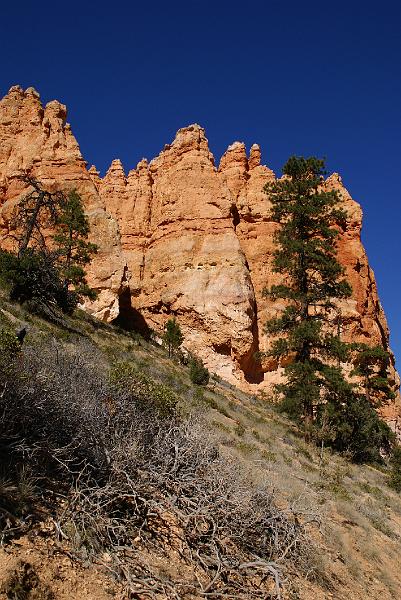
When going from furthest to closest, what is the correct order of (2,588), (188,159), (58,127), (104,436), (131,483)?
1. (188,159)
2. (58,127)
3. (104,436)
4. (131,483)
5. (2,588)

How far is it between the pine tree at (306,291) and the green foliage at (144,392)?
413 inches

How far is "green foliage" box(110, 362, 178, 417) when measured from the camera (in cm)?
834

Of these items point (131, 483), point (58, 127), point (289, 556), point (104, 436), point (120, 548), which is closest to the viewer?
point (120, 548)

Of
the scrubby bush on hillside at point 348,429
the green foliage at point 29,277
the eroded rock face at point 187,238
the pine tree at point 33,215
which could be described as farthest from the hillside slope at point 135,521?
the eroded rock face at point 187,238

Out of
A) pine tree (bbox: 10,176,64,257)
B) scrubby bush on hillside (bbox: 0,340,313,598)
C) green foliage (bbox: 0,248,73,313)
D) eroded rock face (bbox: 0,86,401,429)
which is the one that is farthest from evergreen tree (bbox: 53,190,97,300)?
scrubby bush on hillside (bbox: 0,340,313,598)

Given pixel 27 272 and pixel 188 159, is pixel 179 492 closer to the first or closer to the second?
pixel 27 272

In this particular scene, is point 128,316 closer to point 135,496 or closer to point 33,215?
point 33,215

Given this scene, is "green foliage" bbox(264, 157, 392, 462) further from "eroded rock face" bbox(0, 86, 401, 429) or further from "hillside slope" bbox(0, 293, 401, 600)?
"eroded rock face" bbox(0, 86, 401, 429)

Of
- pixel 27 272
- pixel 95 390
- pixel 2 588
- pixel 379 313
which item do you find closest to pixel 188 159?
pixel 379 313

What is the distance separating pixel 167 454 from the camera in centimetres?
573

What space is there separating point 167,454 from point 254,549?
4.95ft

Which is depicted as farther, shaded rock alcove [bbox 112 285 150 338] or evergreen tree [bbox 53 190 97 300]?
shaded rock alcove [bbox 112 285 150 338]

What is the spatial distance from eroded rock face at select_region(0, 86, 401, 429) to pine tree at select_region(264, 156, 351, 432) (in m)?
15.7

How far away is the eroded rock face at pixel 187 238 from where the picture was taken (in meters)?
37.7
